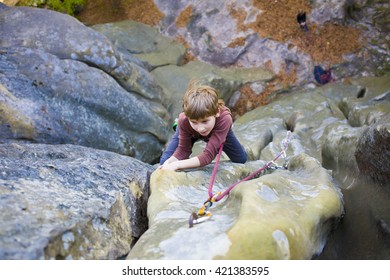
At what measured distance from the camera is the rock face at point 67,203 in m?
2.75

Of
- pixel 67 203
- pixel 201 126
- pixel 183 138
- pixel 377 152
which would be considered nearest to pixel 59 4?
pixel 183 138

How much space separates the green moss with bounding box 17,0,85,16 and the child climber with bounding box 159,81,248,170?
34.1 ft

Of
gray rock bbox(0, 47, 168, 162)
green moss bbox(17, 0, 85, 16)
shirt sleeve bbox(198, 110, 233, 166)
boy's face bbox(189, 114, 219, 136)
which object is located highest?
green moss bbox(17, 0, 85, 16)

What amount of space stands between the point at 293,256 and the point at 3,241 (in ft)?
7.54

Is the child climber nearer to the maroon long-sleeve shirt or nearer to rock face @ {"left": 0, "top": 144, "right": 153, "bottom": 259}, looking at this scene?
the maroon long-sleeve shirt

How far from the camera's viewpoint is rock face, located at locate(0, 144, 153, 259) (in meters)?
2.75

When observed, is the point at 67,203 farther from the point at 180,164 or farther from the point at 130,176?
the point at 180,164

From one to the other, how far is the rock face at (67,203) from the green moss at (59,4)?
993cm

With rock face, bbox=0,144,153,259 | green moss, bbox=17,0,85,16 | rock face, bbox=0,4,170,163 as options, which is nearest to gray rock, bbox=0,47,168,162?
rock face, bbox=0,4,170,163

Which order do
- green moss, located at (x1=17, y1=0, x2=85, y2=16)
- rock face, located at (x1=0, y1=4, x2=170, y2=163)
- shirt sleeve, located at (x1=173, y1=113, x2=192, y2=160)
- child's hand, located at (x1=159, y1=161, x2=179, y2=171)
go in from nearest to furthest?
child's hand, located at (x1=159, y1=161, x2=179, y2=171) → shirt sleeve, located at (x1=173, y1=113, x2=192, y2=160) → rock face, located at (x1=0, y1=4, x2=170, y2=163) → green moss, located at (x1=17, y1=0, x2=85, y2=16)

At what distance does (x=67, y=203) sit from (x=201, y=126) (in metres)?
1.98

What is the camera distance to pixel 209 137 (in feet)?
17.4

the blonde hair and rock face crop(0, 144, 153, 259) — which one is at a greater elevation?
the blonde hair
